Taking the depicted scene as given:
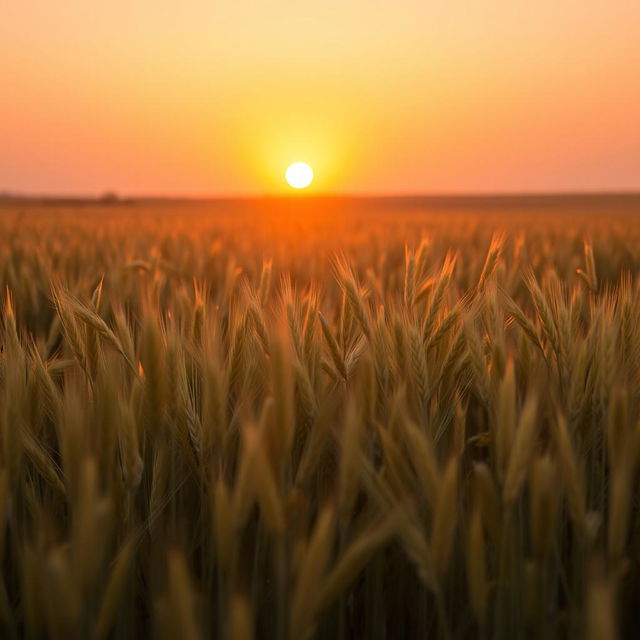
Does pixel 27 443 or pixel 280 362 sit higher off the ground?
pixel 280 362

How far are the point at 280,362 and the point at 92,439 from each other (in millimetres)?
278

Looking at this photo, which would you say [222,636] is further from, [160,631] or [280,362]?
[280,362]

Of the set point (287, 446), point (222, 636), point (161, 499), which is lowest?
point (222, 636)

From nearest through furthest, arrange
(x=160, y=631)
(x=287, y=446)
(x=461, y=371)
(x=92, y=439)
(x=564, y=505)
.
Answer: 1. (x=160, y=631)
2. (x=287, y=446)
3. (x=92, y=439)
4. (x=564, y=505)
5. (x=461, y=371)

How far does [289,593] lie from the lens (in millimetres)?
723

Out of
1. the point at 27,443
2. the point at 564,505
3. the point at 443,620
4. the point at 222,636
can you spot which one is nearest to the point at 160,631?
the point at 222,636

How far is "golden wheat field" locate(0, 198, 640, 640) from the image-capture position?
656mm

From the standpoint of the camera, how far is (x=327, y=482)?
1.00m

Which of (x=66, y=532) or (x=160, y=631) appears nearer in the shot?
(x=160, y=631)

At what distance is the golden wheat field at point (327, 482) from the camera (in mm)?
656

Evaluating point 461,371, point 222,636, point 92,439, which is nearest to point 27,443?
point 92,439

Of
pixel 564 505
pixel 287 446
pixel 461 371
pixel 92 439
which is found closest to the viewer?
pixel 287 446

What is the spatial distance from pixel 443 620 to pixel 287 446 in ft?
0.76

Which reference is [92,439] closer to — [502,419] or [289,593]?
[289,593]
